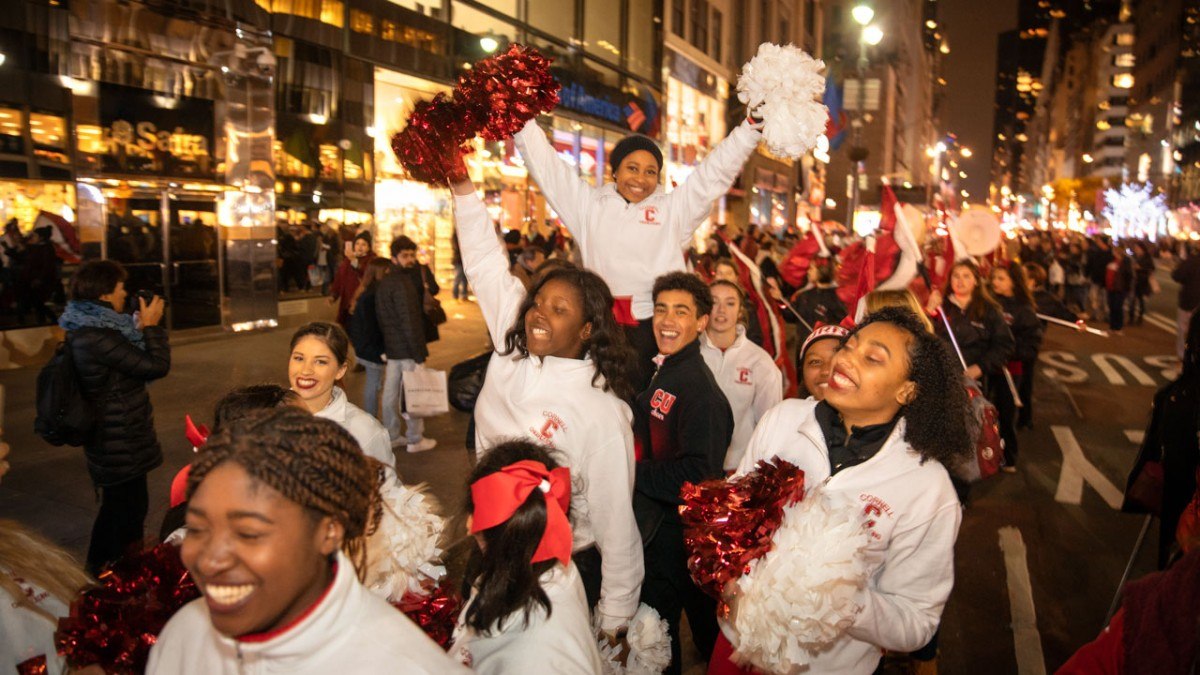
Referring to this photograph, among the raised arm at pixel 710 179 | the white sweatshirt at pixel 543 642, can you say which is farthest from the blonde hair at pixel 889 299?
the white sweatshirt at pixel 543 642

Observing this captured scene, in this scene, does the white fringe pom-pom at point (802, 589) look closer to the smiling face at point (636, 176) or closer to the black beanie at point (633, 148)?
the smiling face at point (636, 176)

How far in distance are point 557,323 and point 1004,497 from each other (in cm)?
577

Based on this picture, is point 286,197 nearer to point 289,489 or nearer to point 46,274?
point 46,274

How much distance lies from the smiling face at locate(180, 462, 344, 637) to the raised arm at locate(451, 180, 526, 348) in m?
1.96

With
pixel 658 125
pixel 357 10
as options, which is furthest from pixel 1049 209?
pixel 357 10

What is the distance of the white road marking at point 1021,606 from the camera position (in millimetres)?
4559

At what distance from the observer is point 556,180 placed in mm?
4398

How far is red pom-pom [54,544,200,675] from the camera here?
2.07 metres

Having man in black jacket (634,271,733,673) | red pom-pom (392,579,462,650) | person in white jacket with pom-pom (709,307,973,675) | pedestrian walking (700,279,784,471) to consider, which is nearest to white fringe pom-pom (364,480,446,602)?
red pom-pom (392,579,462,650)

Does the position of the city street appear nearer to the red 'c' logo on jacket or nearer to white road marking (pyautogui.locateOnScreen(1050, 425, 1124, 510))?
white road marking (pyautogui.locateOnScreen(1050, 425, 1124, 510))

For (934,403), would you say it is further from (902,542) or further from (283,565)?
(283,565)

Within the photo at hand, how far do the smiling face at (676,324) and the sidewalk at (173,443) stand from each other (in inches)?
63.5

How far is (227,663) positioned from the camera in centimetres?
165

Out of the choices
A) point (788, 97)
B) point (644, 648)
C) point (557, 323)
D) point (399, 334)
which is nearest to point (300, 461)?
point (557, 323)
